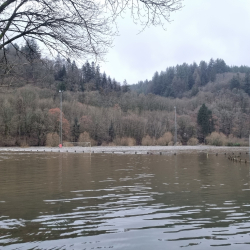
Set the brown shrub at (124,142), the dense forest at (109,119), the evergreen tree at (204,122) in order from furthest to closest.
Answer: the evergreen tree at (204,122)
the dense forest at (109,119)
the brown shrub at (124,142)

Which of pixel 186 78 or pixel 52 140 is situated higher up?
pixel 186 78

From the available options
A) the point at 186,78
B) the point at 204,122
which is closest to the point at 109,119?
the point at 204,122

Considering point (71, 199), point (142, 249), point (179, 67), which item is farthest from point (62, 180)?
point (179, 67)

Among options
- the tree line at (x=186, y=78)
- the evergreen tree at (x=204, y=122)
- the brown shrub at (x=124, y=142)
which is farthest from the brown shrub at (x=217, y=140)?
the tree line at (x=186, y=78)

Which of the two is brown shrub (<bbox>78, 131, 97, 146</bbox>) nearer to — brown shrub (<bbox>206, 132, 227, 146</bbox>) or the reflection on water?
brown shrub (<bbox>206, 132, 227, 146</bbox>)

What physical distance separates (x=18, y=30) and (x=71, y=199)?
6267 millimetres

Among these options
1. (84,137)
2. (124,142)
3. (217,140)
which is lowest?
(124,142)

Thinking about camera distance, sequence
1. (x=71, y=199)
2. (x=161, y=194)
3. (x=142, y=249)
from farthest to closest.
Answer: (x=161, y=194) → (x=71, y=199) → (x=142, y=249)

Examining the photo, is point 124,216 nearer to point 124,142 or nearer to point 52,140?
point 52,140

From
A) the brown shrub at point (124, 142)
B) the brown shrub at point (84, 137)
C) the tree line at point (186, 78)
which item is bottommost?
the brown shrub at point (124, 142)

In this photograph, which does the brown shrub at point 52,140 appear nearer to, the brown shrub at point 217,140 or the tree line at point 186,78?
the brown shrub at point 217,140

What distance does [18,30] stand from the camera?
6.14 meters

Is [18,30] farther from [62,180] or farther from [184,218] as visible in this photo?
[62,180]

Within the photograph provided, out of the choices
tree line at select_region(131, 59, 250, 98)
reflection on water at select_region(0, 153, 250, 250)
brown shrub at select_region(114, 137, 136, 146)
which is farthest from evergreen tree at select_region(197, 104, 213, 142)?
reflection on water at select_region(0, 153, 250, 250)
